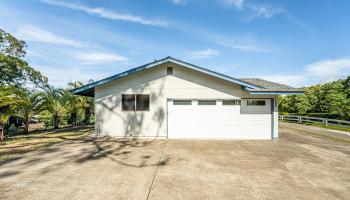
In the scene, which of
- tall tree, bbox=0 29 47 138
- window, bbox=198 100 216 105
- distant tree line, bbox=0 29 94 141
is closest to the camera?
window, bbox=198 100 216 105

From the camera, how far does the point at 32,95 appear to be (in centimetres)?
1407

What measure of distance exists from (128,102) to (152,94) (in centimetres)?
159

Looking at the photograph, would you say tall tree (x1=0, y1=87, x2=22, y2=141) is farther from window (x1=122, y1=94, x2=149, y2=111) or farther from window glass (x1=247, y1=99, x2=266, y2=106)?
window glass (x1=247, y1=99, x2=266, y2=106)

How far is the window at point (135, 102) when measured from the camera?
456 inches

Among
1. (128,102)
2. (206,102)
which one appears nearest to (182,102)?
(206,102)

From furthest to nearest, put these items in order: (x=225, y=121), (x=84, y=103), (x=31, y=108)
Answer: (x=84, y=103) < (x=31, y=108) < (x=225, y=121)

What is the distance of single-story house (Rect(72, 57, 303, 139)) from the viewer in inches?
453

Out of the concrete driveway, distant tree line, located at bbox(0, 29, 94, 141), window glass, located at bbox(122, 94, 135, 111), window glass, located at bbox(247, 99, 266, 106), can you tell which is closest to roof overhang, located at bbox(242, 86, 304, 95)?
window glass, located at bbox(247, 99, 266, 106)

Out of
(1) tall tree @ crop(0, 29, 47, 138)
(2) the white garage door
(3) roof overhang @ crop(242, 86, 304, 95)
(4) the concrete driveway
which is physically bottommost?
(4) the concrete driveway

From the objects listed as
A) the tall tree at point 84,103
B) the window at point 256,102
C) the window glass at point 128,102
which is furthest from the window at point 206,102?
the tall tree at point 84,103

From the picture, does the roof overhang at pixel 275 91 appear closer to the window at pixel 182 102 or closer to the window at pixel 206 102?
the window at pixel 206 102

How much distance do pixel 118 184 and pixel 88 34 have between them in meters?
14.1

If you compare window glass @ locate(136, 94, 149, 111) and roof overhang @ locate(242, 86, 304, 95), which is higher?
roof overhang @ locate(242, 86, 304, 95)

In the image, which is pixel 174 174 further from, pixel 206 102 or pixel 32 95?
pixel 32 95
